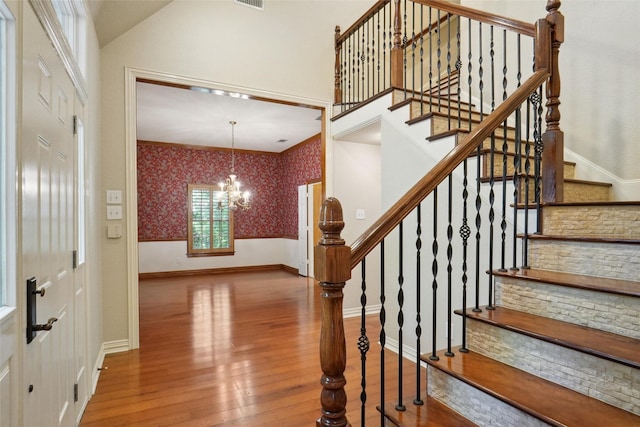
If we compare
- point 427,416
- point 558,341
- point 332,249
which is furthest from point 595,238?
point 332,249

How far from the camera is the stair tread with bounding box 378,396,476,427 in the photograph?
1.41 metres

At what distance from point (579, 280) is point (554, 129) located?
97 centimetres

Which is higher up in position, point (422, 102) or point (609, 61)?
point (609, 61)

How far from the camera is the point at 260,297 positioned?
17.9 ft

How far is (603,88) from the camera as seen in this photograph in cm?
278

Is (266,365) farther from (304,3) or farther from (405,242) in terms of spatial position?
(304,3)

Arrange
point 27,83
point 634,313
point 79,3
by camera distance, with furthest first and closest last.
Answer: point 79,3 → point 634,313 → point 27,83

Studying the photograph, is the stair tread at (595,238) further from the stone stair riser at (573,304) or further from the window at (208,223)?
the window at (208,223)

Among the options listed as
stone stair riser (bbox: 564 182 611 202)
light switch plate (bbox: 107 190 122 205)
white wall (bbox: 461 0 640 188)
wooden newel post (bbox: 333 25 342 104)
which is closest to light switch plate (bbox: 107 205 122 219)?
light switch plate (bbox: 107 190 122 205)

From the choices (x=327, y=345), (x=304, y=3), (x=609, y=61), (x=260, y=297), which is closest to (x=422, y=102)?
(x=609, y=61)

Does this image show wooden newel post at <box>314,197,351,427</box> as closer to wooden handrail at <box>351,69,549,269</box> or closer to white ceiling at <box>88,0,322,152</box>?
wooden handrail at <box>351,69,549,269</box>

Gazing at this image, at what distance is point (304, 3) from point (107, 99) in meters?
2.40

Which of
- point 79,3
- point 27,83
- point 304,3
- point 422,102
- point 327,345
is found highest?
point 304,3

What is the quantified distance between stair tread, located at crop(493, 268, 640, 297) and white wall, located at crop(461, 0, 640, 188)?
148 cm
